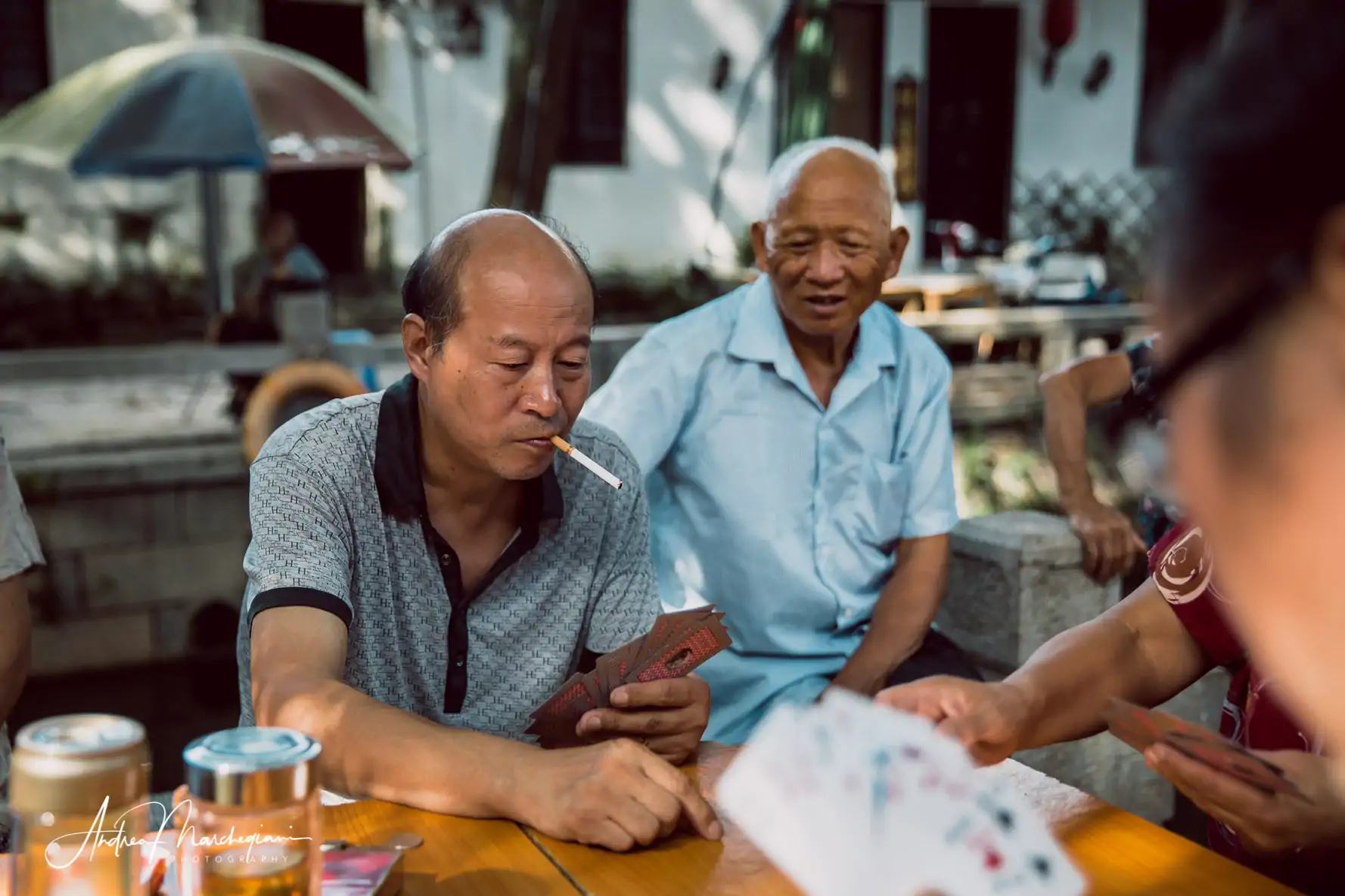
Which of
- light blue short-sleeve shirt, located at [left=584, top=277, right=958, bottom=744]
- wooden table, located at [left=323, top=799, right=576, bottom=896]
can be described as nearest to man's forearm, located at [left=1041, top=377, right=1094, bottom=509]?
light blue short-sleeve shirt, located at [left=584, top=277, right=958, bottom=744]

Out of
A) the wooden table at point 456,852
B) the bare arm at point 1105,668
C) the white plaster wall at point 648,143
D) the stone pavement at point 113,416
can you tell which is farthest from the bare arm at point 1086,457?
the white plaster wall at point 648,143

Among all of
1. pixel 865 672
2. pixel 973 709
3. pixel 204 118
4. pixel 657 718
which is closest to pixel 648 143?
pixel 204 118

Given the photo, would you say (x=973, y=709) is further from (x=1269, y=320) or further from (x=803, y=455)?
(x=803, y=455)

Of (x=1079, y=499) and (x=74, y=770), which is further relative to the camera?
(x=1079, y=499)

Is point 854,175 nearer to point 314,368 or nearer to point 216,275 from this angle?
point 314,368

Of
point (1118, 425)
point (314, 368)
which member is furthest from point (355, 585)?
point (314, 368)

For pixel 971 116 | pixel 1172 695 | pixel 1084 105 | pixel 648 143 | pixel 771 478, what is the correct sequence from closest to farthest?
pixel 1172 695, pixel 771 478, pixel 648 143, pixel 971 116, pixel 1084 105

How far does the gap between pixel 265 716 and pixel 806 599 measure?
1.53 metres

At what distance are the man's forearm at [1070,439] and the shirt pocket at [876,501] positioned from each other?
0.54 meters

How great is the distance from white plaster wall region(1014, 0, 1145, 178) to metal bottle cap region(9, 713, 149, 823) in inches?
559

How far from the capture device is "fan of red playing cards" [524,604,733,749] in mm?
1821

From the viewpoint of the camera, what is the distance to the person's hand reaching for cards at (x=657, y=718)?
1837 millimetres

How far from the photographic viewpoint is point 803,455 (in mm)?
3104

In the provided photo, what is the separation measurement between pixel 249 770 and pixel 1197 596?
142 cm
